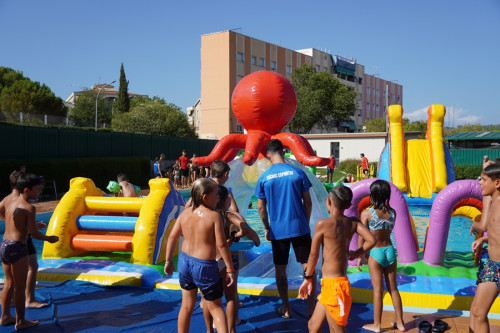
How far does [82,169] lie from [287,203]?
1409 centimetres

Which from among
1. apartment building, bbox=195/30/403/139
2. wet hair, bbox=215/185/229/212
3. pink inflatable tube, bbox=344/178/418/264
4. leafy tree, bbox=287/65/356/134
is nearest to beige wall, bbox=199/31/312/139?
apartment building, bbox=195/30/403/139

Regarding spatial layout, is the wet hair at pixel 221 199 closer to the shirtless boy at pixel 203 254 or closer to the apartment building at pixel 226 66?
the shirtless boy at pixel 203 254

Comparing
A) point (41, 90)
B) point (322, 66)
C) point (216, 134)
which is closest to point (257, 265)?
point (216, 134)

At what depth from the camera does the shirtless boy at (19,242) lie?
4008 millimetres

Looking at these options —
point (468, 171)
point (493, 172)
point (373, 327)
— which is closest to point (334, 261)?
Answer: point (373, 327)

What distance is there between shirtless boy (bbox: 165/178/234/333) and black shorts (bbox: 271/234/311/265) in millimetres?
926

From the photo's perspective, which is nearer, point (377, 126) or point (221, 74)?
point (221, 74)

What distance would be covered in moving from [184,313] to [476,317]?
209 cm

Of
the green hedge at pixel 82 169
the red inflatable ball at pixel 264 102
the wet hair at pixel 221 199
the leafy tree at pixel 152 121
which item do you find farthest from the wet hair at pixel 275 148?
the leafy tree at pixel 152 121

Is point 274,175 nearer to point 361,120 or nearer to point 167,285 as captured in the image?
point 167,285

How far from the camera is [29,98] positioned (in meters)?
41.0

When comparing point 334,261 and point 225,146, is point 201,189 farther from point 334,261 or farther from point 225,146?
point 225,146

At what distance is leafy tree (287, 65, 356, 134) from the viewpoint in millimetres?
39500

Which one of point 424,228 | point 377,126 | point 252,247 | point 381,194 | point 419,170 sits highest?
point 377,126
